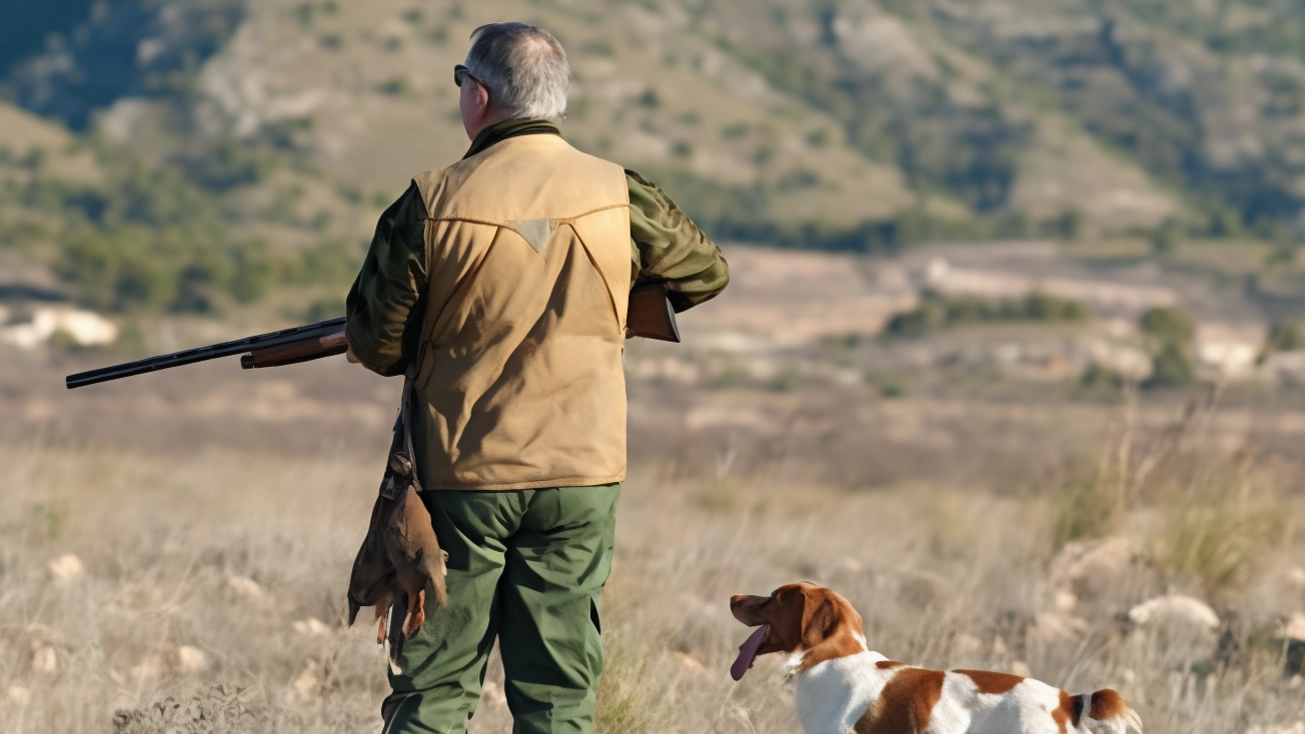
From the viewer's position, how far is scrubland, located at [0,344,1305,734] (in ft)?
17.3

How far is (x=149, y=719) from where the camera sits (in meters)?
4.56

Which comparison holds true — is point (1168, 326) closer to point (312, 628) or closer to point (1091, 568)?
point (1091, 568)

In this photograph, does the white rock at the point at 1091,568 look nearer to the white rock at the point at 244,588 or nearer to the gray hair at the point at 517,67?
the white rock at the point at 244,588

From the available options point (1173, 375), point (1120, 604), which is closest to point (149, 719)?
point (1120, 604)

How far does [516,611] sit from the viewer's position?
12.6 feet

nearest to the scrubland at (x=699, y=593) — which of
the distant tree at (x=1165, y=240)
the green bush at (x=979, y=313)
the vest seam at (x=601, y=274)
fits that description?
the vest seam at (x=601, y=274)

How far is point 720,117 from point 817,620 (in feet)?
307

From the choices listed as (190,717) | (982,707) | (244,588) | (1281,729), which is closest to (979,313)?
(244,588)

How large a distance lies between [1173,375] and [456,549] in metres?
41.8

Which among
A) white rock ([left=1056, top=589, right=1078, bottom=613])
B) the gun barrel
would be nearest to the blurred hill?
white rock ([left=1056, top=589, right=1078, bottom=613])

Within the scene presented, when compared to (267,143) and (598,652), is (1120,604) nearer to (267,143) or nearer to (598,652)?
(598,652)

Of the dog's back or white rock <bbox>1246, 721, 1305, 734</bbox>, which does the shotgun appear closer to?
the dog's back

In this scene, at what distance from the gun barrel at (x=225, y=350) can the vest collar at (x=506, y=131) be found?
63cm

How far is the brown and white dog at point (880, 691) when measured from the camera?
385 centimetres
